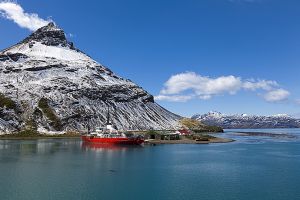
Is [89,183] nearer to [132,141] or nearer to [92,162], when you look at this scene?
[92,162]

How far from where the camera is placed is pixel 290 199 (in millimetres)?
66562

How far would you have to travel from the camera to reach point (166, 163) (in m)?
113

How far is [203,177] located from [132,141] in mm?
100080

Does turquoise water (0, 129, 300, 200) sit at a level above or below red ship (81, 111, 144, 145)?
below

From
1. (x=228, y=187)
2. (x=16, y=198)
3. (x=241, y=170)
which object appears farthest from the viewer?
(x=241, y=170)

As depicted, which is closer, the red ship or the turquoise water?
the turquoise water

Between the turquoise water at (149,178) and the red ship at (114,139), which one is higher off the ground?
the red ship at (114,139)

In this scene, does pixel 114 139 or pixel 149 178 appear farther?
pixel 114 139

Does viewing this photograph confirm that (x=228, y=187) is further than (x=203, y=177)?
No

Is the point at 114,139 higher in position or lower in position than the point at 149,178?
higher

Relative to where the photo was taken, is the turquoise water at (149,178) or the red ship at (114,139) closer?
the turquoise water at (149,178)

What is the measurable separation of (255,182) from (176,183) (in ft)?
54.3

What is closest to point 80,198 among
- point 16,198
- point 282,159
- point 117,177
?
point 16,198

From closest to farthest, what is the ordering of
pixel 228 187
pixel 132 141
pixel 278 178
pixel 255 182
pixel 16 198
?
pixel 16 198 → pixel 228 187 → pixel 255 182 → pixel 278 178 → pixel 132 141
